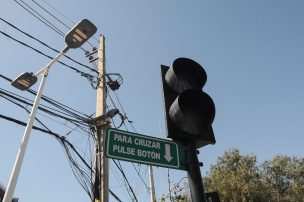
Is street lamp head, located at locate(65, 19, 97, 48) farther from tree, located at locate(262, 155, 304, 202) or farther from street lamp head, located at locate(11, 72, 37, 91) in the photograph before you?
tree, located at locate(262, 155, 304, 202)

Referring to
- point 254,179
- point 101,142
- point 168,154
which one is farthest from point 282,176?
point 168,154

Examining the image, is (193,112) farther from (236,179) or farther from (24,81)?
(236,179)

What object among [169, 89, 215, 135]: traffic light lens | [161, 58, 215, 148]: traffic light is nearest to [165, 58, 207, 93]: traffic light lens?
[161, 58, 215, 148]: traffic light

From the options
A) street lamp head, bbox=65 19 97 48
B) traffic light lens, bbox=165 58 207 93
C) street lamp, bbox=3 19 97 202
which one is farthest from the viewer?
street lamp head, bbox=65 19 97 48

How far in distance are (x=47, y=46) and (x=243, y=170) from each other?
25.6m

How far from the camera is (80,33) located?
792 cm

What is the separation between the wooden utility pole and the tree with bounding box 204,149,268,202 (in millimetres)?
21081

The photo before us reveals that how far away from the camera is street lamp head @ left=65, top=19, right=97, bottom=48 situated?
25.4ft

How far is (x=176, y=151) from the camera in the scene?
3496mm

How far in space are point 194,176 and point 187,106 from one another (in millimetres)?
653

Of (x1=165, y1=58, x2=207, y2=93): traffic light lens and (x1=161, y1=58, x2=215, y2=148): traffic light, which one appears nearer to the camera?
(x1=161, y1=58, x2=215, y2=148): traffic light

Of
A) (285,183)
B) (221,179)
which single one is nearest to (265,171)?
(285,183)

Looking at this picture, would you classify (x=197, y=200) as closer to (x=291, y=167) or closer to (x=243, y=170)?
(x=243, y=170)

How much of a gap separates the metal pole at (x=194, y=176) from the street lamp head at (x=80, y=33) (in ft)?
17.7
